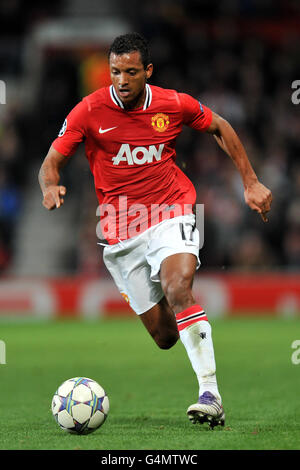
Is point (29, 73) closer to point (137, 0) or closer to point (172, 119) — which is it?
point (137, 0)

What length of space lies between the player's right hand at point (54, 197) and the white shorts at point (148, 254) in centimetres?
94

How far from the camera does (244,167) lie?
21.2 ft

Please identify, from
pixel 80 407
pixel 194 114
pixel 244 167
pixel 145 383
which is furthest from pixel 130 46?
pixel 145 383

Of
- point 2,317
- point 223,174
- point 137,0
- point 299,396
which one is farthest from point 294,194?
point 299,396

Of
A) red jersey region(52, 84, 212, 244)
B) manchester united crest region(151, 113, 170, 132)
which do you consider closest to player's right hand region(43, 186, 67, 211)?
red jersey region(52, 84, 212, 244)

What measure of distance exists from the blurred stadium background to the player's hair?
8742 millimetres

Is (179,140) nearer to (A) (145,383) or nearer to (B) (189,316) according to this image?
(A) (145,383)

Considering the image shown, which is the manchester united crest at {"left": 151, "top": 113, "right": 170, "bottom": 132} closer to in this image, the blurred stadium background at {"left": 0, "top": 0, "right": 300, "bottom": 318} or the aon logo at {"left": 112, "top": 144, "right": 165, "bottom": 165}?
the aon logo at {"left": 112, "top": 144, "right": 165, "bottom": 165}

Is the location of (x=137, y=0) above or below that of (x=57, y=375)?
above

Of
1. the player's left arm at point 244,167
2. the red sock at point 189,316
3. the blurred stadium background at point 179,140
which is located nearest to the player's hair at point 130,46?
the player's left arm at point 244,167

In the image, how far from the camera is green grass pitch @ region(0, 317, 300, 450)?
5246mm

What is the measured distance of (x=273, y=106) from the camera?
17.9 metres

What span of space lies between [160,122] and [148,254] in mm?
945
